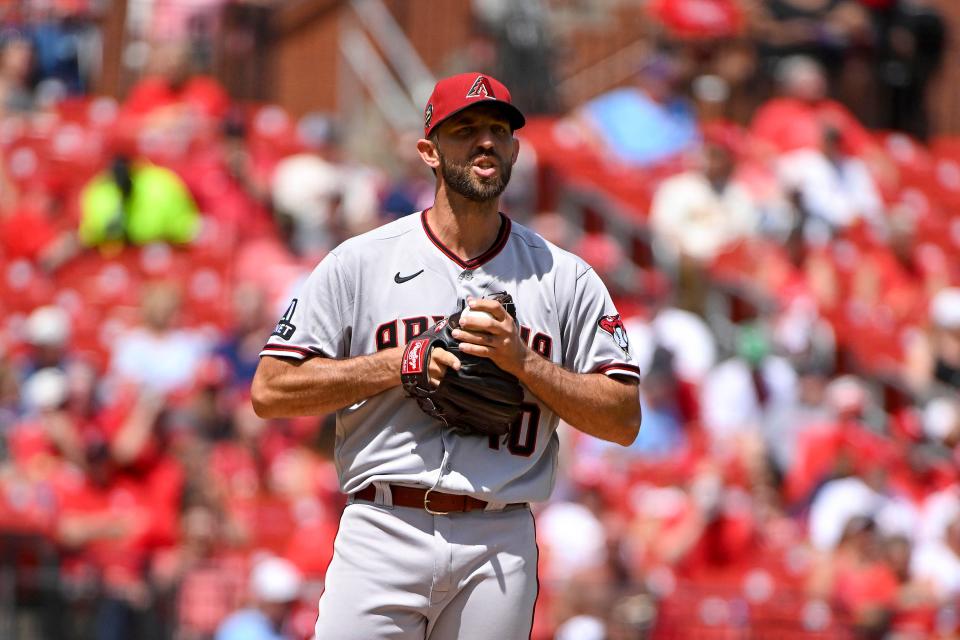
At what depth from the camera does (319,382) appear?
3715 millimetres

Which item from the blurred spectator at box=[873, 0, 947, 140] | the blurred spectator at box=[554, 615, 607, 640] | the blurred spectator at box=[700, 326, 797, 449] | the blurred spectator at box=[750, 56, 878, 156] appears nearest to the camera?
the blurred spectator at box=[554, 615, 607, 640]

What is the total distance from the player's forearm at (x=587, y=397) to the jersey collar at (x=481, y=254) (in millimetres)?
349

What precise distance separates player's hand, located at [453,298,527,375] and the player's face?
0.33 meters

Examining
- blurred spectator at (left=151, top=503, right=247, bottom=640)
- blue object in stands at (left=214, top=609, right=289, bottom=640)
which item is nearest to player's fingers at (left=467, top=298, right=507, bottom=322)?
blue object in stands at (left=214, top=609, right=289, bottom=640)

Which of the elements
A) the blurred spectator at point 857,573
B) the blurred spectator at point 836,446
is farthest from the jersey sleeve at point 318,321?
the blurred spectator at point 836,446

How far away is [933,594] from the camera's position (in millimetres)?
7902

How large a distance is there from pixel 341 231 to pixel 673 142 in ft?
10.5

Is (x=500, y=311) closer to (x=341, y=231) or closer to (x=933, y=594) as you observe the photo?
(x=933, y=594)

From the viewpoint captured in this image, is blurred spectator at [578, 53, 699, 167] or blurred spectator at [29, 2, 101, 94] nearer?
blurred spectator at [578, 53, 699, 167]

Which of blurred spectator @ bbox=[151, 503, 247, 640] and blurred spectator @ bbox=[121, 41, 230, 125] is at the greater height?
blurred spectator @ bbox=[121, 41, 230, 125]

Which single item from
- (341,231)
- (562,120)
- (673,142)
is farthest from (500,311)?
(562,120)

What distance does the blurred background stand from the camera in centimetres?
780

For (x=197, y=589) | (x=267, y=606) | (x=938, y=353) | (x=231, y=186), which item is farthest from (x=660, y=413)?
(x=231, y=186)

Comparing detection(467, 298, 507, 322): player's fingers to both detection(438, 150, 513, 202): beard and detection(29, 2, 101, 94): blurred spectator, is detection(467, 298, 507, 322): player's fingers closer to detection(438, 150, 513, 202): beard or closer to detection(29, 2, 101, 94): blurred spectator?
detection(438, 150, 513, 202): beard
